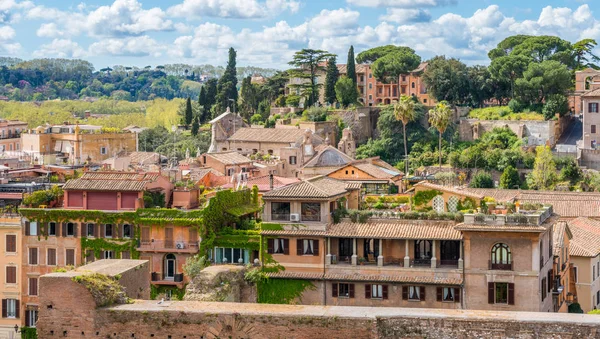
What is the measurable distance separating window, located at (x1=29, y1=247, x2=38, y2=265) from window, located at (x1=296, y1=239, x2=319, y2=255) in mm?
12008

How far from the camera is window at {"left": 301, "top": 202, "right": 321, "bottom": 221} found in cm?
3547

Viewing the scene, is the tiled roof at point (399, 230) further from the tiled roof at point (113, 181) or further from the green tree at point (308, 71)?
the green tree at point (308, 71)

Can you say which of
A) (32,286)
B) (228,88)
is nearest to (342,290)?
(32,286)

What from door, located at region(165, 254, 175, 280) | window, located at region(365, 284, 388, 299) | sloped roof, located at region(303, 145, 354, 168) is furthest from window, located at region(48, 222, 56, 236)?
sloped roof, located at region(303, 145, 354, 168)

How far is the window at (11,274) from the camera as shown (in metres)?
42.6

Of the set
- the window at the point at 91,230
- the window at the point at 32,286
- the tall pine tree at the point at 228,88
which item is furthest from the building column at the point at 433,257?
the tall pine tree at the point at 228,88

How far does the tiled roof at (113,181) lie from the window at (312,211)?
7.59 meters

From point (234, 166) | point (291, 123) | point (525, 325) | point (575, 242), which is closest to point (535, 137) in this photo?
point (291, 123)

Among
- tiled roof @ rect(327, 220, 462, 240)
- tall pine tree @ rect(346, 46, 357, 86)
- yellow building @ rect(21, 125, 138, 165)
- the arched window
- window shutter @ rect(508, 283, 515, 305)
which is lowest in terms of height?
window shutter @ rect(508, 283, 515, 305)

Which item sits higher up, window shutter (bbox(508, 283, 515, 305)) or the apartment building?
the apartment building

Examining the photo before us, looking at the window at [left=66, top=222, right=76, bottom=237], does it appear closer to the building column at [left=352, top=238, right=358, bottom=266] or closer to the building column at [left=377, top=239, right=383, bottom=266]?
the building column at [left=352, top=238, right=358, bottom=266]

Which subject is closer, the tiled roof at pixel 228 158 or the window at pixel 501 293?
the window at pixel 501 293

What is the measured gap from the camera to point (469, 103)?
275ft

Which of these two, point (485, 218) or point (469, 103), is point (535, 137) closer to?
point (469, 103)
